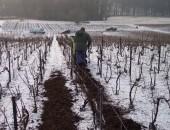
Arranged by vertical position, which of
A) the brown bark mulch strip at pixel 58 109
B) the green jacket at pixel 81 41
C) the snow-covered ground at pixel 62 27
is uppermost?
the green jacket at pixel 81 41

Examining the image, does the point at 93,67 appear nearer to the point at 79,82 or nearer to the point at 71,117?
the point at 79,82

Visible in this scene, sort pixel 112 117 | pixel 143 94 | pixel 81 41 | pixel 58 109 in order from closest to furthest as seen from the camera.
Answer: pixel 112 117
pixel 58 109
pixel 143 94
pixel 81 41

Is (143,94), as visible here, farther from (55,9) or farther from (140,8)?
(140,8)

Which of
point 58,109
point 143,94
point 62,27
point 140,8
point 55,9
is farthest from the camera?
point 140,8

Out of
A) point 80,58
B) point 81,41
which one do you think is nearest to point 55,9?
point 81,41

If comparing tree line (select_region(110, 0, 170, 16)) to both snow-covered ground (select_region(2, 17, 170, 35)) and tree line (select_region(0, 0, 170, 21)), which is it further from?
snow-covered ground (select_region(2, 17, 170, 35))

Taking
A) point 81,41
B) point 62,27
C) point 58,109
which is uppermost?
point 81,41

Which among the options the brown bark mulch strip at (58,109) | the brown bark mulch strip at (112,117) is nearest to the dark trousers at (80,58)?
the brown bark mulch strip at (58,109)

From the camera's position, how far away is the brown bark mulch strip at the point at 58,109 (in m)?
Answer: 7.32

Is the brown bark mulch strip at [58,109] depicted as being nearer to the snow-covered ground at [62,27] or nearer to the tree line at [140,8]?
the snow-covered ground at [62,27]

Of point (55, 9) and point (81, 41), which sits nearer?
point (81, 41)

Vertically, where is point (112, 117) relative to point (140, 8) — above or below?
below

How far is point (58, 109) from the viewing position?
27.6ft

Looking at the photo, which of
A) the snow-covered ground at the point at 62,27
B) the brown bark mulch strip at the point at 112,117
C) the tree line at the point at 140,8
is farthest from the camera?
the tree line at the point at 140,8
